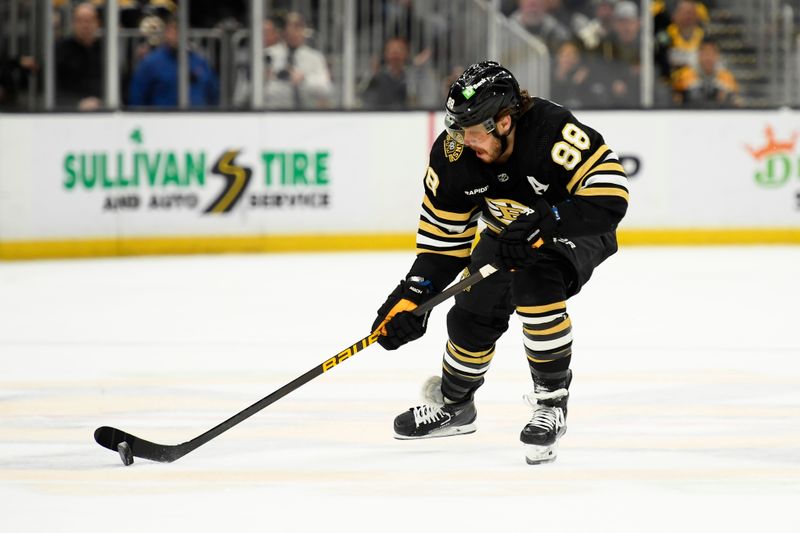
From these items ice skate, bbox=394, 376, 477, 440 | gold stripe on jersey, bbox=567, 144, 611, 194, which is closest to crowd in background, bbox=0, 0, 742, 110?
ice skate, bbox=394, 376, 477, 440

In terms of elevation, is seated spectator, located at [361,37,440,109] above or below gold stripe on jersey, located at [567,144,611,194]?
above

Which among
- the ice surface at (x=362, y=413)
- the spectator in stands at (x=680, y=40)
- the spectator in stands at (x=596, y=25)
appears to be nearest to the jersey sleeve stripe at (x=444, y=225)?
the ice surface at (x=362, y=413)

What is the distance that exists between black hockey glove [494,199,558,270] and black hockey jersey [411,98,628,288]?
0.03 m

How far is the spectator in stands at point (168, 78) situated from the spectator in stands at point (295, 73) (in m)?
0.36

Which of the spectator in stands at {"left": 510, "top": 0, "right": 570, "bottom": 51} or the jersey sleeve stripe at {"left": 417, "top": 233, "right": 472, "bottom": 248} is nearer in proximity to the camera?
the jersey sleeve stripe at {"left": 417, "top": 233, "right": 472, "bottom": 248}

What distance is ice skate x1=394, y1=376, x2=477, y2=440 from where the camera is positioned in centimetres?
381

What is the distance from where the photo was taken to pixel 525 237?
10.8ft

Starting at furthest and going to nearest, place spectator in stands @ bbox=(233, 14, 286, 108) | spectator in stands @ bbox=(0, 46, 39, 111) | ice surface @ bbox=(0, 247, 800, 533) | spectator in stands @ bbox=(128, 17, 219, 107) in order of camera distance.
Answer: spectator in stands @ bbox=(233, 14, 286, 108) < spectator in stands @ bbox=(128, 17, 219, 107) < spectator in stands @ bbox=(0, 46, 39, 111) < ice surface @ bbox=(0, 247, 800, 533)

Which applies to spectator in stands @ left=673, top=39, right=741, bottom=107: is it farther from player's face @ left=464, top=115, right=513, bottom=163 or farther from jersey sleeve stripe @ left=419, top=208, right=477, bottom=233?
player's face @ left=464, top=115, right=513, bottom=163

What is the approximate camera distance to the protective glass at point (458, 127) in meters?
3.34

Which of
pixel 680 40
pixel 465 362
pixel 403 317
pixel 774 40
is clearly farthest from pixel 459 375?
pixel 774 40

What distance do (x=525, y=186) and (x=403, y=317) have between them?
1.47ft

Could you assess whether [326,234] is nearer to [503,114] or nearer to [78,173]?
[78,173]

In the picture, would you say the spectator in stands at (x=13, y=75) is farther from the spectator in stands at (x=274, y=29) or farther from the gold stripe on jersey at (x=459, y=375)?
the gold stripe on jersey at (x=459, y=375)
